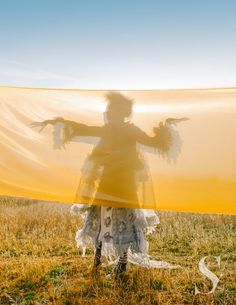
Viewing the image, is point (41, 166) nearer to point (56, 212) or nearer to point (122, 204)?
point (122, 204)

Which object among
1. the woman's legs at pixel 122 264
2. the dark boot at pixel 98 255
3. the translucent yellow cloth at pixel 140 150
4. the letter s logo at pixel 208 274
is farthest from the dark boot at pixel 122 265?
the translucent yellow cloth at pixel 140 150

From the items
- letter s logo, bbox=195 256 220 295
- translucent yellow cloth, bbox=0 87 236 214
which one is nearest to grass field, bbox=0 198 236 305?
letter s logo, bbox=195 256 220 295

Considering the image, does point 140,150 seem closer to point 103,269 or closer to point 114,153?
point 114,153

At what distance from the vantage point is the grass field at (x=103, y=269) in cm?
452

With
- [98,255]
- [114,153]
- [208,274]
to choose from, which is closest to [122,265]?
[98,255]

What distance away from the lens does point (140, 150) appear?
14.2 ft

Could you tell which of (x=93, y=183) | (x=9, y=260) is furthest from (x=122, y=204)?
(x=9, y=260)

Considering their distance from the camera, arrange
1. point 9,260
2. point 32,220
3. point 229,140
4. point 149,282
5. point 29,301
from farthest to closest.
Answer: point 32,220 < point 9,260 < point 149,282 < point 29,301 < point 229,140

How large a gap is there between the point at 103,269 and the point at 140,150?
5.57 feet

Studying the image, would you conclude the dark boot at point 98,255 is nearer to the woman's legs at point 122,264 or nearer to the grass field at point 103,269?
the grass field at point 103,269

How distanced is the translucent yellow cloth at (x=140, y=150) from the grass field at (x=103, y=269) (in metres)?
0.94

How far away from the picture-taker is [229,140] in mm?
4113

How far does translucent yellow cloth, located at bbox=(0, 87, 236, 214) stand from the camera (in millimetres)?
4098

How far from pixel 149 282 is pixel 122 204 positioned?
1088mm
